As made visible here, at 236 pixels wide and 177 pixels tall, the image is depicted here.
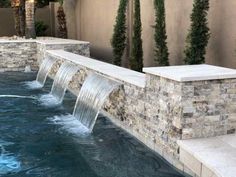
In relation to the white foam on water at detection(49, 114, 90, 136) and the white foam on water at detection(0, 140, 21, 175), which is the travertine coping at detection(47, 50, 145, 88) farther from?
the white foam on water at detection(0, 140, 21, 175)

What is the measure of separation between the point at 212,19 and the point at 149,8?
3.08 meters

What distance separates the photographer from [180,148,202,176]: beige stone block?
468 cm

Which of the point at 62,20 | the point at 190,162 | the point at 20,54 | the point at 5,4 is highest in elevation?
the point at 5,4

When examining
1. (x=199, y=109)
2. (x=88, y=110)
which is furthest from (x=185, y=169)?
(x=88, y=110)

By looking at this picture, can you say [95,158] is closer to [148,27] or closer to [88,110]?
[88,110]

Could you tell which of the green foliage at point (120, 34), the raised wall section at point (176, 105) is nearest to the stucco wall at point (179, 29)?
the green foliage at point (120, 34)

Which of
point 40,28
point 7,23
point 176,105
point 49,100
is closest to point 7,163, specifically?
point 176,105

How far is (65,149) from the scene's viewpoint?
6195 millimetres

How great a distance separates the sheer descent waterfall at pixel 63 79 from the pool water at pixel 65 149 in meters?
1.02

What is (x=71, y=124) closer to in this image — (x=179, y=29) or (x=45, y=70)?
(x=179, y=29)

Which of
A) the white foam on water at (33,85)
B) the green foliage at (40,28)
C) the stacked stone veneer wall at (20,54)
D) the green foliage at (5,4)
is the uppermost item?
the green foliage at (5,4)

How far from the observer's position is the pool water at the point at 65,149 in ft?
17.5

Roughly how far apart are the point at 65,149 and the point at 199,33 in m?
3.67

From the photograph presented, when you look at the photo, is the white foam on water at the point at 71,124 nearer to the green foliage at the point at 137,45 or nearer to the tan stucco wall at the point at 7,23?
the green foliage at the point at 137,45
